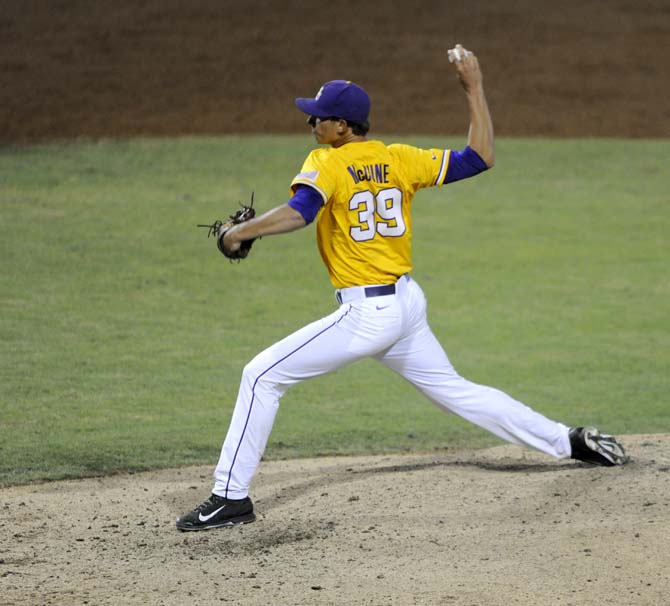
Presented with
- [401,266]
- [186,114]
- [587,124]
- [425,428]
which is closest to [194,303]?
[425,428]

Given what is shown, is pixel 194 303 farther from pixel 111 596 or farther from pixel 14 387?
pixel 111 596

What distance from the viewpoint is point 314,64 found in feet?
59.5

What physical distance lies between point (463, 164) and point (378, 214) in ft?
1.58

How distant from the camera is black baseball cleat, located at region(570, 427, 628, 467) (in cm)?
523

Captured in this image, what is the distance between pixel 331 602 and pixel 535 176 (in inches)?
400

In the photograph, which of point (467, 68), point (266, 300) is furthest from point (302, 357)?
point (266, 300)

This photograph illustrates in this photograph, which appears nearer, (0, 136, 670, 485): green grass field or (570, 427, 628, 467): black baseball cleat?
(570, 427, 628, 467): black baseball cleat

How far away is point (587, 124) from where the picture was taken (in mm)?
16188

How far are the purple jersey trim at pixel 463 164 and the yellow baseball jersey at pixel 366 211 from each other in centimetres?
14

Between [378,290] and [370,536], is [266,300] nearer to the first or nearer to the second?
[378,290]

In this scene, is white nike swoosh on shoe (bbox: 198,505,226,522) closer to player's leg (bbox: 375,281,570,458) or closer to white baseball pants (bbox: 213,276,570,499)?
white baseball pants (bbox: 213,276,570,499)

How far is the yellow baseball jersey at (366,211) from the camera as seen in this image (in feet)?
15.3

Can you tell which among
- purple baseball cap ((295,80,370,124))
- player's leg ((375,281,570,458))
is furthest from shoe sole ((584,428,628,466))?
purple baseball cap ((295,80,370,124))

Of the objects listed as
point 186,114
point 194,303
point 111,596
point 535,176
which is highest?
point 186,114
